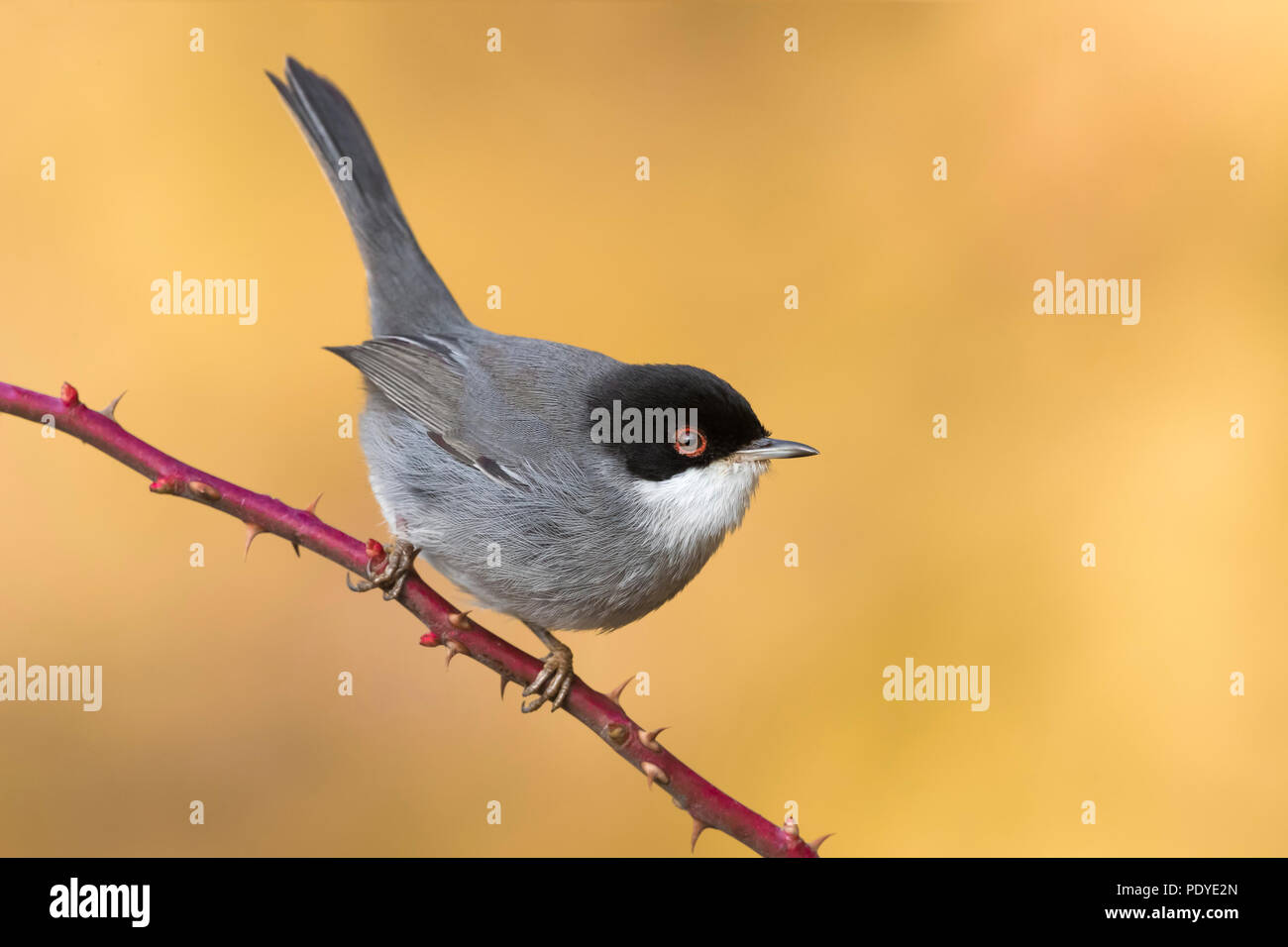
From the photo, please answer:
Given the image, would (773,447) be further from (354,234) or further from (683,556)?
(354,234)

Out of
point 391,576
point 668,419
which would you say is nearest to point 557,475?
point 668,419

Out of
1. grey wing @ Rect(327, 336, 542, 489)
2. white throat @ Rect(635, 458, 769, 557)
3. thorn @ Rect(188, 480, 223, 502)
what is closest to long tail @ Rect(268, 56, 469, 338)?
grey wing @ Rect(327, 336, 542, 489)

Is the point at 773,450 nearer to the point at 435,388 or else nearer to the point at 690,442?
the point at 690,442

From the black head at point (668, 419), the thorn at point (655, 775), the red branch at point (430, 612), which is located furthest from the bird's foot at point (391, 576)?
the thorn at point (655, 775)

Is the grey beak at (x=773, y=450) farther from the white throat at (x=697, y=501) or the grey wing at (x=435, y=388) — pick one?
the grey wing at (x=435, y=388)

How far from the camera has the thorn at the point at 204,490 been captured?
5.65ft

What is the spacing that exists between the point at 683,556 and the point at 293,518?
0.93m

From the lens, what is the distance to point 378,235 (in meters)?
2.93

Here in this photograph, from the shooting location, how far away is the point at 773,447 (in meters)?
2.21

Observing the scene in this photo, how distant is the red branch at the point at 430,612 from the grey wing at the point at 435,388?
0.57m

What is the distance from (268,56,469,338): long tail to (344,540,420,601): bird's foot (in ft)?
2.82

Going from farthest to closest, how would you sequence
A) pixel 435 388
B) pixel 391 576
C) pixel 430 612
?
pixel 435 388 → pixel 391 576 → pixel 430 612

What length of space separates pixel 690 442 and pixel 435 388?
2.56 ft

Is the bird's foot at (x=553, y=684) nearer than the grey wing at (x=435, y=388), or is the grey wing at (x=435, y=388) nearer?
the bird's foot at (x=553, y=684)
